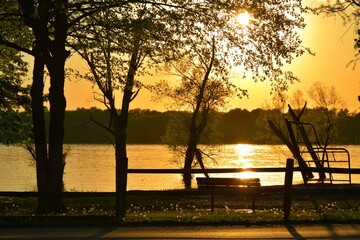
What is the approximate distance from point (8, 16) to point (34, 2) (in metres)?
4.21

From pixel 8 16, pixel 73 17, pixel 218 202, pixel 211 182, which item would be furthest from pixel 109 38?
pixel 218 202

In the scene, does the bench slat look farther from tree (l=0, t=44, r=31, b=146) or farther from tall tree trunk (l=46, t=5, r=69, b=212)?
tree (l=0, t=44, r=31, b=146)

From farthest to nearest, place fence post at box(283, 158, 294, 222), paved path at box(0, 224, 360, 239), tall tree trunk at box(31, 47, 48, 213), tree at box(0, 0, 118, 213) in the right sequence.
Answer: tall tree trunk at box(31, 47, 48, 213)
tree at box(0, 0, 118, 213)
fence post at box(283, 158, 294, 222)
paved path at box(0, 224, 360, 239)

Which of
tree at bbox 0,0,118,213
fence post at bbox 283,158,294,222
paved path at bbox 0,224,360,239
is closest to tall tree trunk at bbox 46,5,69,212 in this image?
tree at bbox 0,0,118,213

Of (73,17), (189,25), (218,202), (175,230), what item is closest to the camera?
(175,230)

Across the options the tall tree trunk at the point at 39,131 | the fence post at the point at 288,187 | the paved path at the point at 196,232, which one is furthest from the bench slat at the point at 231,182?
the paved path at the point at 196,232

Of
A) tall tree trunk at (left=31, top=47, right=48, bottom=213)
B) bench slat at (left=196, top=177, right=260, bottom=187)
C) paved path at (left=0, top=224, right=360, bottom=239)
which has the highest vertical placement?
tall tree trunk at (left=31, top=47, right=48, bottom=213)

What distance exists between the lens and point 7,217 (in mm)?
19188

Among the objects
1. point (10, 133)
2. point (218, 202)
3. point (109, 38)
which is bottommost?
point (218, 202)

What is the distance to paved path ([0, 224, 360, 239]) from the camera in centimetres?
1546

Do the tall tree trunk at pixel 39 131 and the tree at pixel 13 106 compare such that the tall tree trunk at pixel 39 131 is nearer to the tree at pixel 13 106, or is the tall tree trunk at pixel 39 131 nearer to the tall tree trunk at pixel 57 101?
the tall tree trunk at pixel 57 101

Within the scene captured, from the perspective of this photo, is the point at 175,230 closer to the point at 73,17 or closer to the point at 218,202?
the point at 73,17

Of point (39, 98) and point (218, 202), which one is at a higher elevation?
point (39, 98)

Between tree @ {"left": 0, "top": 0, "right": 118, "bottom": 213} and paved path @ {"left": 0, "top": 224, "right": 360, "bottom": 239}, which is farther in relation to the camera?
tree @ {"left": 0, "top": 0, "right": 118, "bottom": 213}
